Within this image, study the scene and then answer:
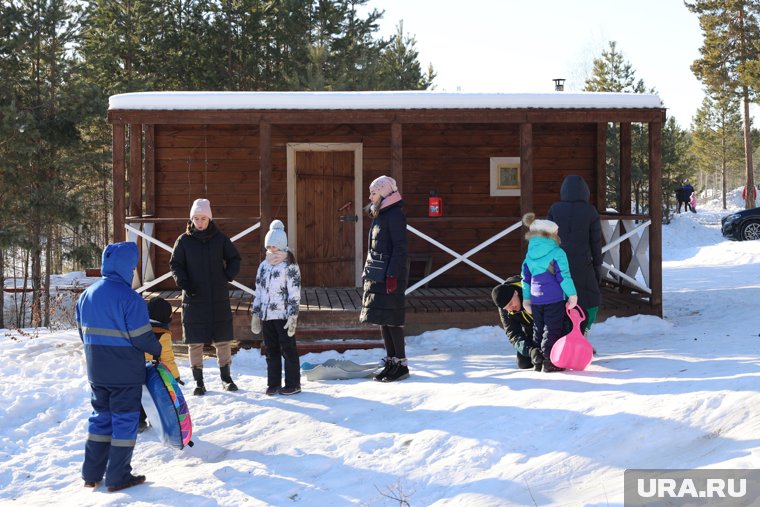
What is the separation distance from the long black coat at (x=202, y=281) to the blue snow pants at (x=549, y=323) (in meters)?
2.69

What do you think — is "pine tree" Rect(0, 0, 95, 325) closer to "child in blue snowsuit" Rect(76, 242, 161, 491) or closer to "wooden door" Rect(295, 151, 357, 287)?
"wooden door" Rect(295, 151, 357, 287)

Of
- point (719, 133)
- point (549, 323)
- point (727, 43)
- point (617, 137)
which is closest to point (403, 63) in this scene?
point (617, 137)

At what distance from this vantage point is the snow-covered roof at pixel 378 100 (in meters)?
8.80

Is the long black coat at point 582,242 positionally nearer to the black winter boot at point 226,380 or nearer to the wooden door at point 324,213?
the black winter boot at point 226,380

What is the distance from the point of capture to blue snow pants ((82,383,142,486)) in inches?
195

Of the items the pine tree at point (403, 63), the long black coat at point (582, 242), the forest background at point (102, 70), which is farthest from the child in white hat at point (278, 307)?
the pine tree at point (403, 63)

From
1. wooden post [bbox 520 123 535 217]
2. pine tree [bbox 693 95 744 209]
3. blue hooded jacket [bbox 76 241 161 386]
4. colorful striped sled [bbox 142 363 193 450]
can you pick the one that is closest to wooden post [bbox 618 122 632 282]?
wooden post [bbox 520 123 535 217]

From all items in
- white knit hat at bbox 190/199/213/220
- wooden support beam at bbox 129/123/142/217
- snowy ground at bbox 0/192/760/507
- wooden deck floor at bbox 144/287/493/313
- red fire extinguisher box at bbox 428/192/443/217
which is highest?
wooden support beam at bbox 129/123/142/217

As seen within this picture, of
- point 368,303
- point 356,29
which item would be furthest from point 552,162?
point 356,29

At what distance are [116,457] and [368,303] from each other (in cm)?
258

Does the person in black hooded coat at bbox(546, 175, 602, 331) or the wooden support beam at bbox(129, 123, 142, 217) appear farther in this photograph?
the wooden support beam at bbox(129, 123, 142, 217)

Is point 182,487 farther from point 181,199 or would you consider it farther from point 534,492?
point 181,199

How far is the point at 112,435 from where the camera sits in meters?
4.95

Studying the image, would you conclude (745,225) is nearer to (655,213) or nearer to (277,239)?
(655,213)
